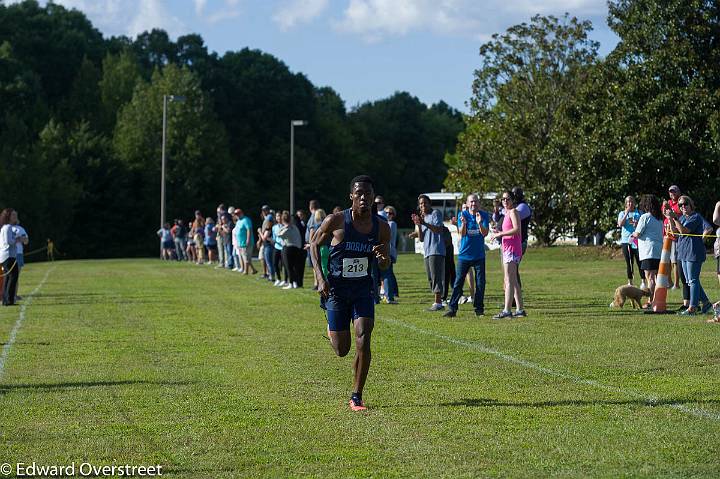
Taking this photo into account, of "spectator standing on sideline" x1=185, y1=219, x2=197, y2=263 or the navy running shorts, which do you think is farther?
"spectator standing on sideline" x1=185, y1=219, x2=197, y2=263

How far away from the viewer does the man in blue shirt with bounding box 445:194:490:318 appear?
18.1 metres

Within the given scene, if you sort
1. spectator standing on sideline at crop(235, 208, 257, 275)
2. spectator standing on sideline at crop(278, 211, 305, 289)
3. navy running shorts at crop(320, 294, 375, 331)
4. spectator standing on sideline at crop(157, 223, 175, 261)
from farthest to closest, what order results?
spectator standing on sideline at crop(157, 223, 175, 261)
spectator standing on sideline at crop(235, 208, 257, 275)
spectator standing on sideline at crop(278, 211, 305, 289)
navy running shorts at crop(320, 294, 375, 331)

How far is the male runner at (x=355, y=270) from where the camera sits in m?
9.79

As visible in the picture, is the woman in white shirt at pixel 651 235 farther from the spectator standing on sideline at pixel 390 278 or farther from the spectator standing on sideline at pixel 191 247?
the spectator standing on sideline at pixel 191 247

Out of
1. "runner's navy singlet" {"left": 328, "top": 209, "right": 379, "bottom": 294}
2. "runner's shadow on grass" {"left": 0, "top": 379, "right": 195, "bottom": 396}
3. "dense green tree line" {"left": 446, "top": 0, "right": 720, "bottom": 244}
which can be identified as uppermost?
"dense green tree line" {"left": 446, "top": 0, "right": 720, "bottom": 244}

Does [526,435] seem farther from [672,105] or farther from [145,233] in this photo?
[145,233]

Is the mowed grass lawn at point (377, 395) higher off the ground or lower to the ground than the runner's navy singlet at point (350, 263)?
lower

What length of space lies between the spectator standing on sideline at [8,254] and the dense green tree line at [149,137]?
4772 cm

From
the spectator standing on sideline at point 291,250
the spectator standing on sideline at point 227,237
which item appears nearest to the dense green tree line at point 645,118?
the spectator standing on sideline at point 227,237

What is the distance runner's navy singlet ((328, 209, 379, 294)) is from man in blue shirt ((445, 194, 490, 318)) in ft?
27.1

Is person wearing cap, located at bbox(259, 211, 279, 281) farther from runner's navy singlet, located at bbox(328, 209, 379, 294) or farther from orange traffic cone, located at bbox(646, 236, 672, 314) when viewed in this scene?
runner's navy singlet, located at bbox(328, 209, 379, 294)

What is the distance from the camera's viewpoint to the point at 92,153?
77.7 m

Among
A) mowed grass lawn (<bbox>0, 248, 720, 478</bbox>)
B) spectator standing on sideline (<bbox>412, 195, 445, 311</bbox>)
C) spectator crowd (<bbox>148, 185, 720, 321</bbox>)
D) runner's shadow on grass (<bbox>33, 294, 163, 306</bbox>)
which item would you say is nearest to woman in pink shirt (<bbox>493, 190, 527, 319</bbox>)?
spectator crowd (<bbox>148, 185, 720, 321</bbox>)

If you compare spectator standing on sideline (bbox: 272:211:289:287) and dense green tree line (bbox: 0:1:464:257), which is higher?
dense green tree line (bbox: 0:1:464:257)
